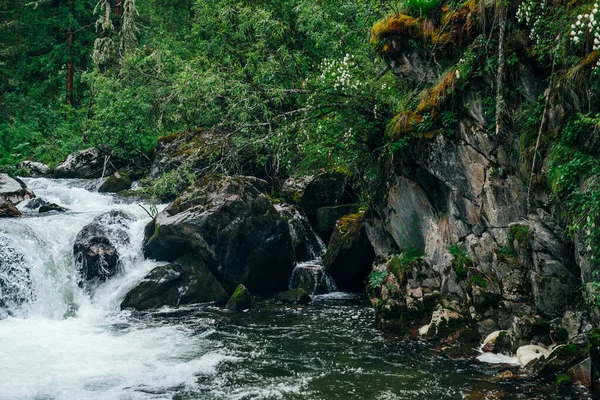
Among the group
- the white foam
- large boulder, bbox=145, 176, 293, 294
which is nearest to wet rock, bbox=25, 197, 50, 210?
large boulder, bbox=145, 176, 293, 294

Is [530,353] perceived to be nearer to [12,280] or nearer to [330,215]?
[330,215]

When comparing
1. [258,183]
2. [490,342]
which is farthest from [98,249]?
[490,342]

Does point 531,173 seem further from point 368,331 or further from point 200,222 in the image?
point 200,222

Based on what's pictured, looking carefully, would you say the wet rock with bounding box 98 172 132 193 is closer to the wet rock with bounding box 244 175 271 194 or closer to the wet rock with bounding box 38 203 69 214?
the wet rock with bounding box 38 203 69 214

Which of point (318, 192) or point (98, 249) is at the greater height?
point (318, 192)

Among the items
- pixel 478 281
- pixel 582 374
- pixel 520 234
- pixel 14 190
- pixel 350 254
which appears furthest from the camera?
pixel 14 190

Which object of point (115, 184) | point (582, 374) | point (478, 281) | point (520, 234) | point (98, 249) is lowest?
point (582, 374)

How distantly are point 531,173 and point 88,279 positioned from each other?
1207 centimetres

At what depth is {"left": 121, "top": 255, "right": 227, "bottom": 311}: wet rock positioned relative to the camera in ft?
49.4

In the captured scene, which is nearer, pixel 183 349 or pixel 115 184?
pixel 183 349

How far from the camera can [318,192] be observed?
19.0m

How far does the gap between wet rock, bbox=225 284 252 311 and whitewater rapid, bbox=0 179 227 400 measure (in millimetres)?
2031

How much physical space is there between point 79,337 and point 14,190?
10847mm

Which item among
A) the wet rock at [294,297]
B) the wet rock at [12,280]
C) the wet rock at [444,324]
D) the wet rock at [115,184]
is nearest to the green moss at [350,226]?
the wet rock at [294,297]
